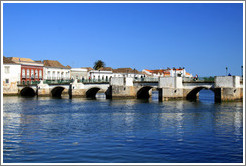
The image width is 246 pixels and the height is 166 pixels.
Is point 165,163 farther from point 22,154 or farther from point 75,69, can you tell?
point 75,69

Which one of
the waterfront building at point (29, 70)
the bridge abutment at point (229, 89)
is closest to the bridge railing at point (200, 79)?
the bridge abutment at point (229, 89)

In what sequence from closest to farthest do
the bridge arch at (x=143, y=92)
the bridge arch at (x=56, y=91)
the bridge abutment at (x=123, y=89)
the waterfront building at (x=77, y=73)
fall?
the bridge abutment at (x=123, y=89)
the bridge arch at (x=143, y=92)
the bridge arch at (x=56, y=91)
the waterfront building at (x=77, y=73)

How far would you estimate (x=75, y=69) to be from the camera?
307 ft

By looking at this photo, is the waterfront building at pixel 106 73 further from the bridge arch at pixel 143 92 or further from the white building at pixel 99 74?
the bridge arch at pixel 143 92

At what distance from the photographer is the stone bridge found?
4350 cm

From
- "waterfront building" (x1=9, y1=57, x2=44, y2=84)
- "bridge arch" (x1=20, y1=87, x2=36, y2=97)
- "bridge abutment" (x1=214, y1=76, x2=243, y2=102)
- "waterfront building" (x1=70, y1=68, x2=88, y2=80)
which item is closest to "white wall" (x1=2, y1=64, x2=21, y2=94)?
"bridge arch" (x1=20, y1=87, x2=36, y2=97)

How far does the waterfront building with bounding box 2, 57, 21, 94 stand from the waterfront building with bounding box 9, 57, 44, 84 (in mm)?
1762

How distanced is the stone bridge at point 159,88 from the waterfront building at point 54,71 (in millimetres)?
11727

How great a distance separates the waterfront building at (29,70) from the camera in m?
76.1

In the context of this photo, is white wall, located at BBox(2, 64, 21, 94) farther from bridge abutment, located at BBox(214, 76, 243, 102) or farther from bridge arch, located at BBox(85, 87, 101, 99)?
bridge abutment, located at BBox(214, 76, 243, 102)

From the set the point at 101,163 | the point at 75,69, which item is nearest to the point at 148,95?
the point at 75,69

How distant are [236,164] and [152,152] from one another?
3652mm

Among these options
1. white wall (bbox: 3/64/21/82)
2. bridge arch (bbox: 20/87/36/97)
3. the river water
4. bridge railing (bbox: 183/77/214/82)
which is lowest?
the river water

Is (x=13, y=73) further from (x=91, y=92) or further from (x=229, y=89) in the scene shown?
(x=229, y=89)
